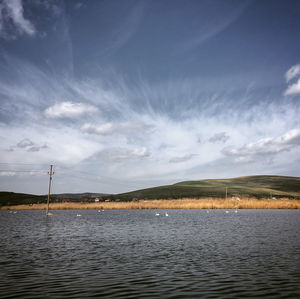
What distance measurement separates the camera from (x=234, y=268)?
13812mm

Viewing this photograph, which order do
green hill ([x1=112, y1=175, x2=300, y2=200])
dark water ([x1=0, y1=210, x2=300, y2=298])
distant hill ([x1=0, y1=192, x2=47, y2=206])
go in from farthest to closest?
distant hill ([x1=0, y1=192, x2=47, y2=206])
green hill ([x1=112, y1=175, x2=300, y2=200])
dark water ([x1=0, y1=210, x2=300, y2=298])

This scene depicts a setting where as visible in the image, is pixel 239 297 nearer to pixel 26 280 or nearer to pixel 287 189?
pixel 26 280

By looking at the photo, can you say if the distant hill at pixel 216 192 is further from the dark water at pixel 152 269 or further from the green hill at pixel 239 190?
the dark water at pixel 152 269

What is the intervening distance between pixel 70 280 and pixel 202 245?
11341 millimetres

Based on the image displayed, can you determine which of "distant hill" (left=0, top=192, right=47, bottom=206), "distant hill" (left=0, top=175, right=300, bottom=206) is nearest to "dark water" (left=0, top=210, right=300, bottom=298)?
"distant hill" (left=0, top=175, right=300, bottom=206)

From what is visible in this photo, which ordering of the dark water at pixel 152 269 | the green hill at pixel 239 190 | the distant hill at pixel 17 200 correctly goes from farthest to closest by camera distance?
the distant hill at pixel 17 200 → the green hill at pixel 239 190 → the dark water at pixel 152 269

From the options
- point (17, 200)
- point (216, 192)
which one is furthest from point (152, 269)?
point (17, 200)

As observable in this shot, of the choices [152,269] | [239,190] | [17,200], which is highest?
[239,190]

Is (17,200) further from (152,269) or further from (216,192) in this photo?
(152,269)

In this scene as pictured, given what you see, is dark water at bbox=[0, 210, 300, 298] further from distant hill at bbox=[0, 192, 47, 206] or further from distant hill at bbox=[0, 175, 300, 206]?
distant hill at bbox=[0, 192, 47, 206]

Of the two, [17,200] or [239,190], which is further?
[17,200]

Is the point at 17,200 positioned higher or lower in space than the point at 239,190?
lower

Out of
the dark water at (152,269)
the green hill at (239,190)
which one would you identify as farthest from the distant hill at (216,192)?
the dark water at (152,269)

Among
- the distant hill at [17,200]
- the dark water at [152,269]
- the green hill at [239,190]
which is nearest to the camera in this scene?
the dark water at [152,269]
